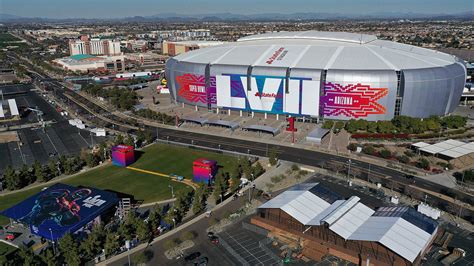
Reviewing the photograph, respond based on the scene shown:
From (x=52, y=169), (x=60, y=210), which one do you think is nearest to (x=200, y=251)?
(x=60, y=210)

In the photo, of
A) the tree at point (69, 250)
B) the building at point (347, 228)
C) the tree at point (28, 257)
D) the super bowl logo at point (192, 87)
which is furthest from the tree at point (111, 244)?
the super bowl logo at point (192, 87)

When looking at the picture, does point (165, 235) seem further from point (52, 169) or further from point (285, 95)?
point (285, 95)

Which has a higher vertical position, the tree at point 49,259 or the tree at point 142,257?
the tree at point 49,259

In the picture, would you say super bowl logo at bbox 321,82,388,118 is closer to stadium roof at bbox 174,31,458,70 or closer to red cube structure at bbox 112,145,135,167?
stadium roof at bbox 174,31,458,70

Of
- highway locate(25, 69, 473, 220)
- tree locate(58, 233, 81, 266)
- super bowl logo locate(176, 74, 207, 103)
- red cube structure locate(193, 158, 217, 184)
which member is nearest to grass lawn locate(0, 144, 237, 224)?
red cube structure locate(193, 158, 217, 184)

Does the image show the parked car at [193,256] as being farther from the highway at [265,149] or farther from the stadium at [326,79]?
the stadium at [326,79]

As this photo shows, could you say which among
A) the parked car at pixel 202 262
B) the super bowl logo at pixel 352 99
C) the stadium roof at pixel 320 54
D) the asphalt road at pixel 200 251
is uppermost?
the stadium roof at pixel 320 54

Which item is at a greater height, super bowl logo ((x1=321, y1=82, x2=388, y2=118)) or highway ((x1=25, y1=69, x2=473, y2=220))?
super bowl logo ((x1=321, y1=82, x2=388, y2=118))
